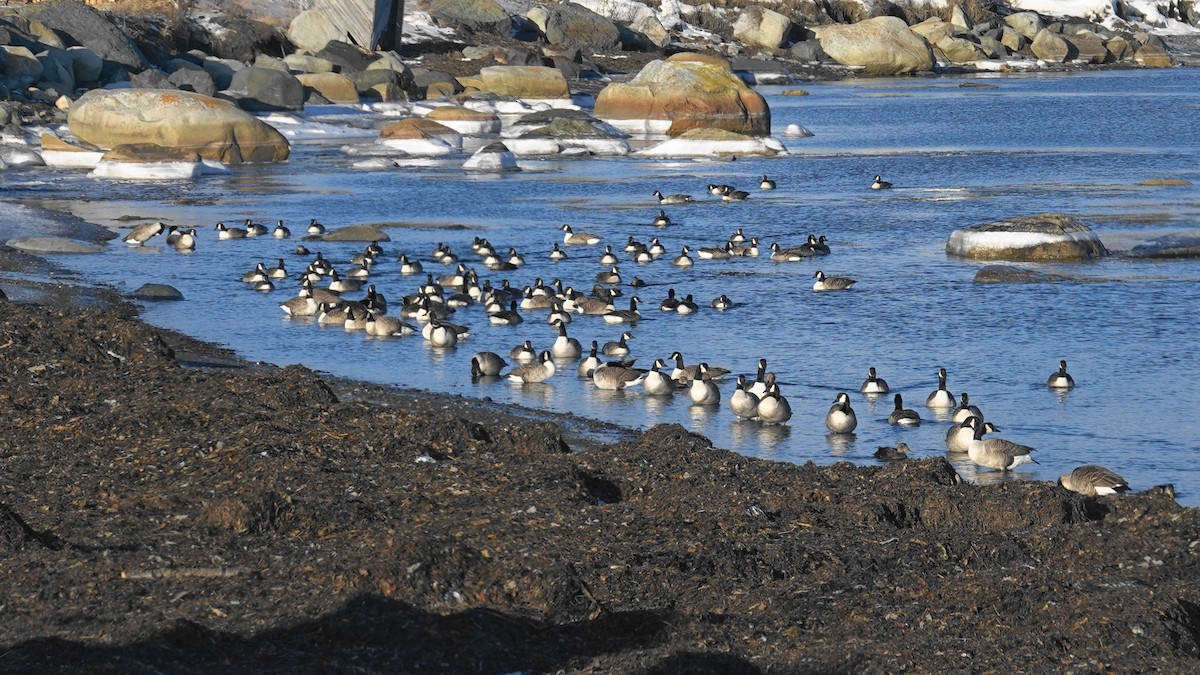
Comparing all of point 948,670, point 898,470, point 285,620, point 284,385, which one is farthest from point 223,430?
point 948,670

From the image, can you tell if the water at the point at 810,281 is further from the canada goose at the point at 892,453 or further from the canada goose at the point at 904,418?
the canada goose at the point at 892,453

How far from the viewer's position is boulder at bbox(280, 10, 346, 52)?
73062 millimetres

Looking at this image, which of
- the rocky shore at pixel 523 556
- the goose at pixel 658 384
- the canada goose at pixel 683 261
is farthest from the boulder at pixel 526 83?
the rocky shore at pixel 523 556

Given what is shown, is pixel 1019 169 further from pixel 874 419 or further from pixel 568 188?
pixel 874 419

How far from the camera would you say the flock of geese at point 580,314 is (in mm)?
15430

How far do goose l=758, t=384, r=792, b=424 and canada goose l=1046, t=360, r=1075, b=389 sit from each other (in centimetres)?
344

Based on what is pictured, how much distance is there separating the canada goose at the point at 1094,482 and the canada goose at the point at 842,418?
2.77 metres

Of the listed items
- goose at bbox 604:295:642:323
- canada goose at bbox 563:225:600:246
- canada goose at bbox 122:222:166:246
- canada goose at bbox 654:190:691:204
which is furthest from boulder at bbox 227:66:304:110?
goose at bbox 604:295:642:323

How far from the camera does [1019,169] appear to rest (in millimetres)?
44719

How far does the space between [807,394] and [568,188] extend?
2409 centimetres

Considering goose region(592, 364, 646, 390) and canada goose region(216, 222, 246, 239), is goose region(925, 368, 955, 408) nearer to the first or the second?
goose region(592, 364, 646, 390)

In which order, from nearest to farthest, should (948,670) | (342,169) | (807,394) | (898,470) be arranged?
(948,670)
(898,470)
(807,394)
(342,169)

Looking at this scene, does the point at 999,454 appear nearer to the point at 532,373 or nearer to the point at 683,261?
the point at 532,373

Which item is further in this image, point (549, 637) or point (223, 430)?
point (223, 430)
